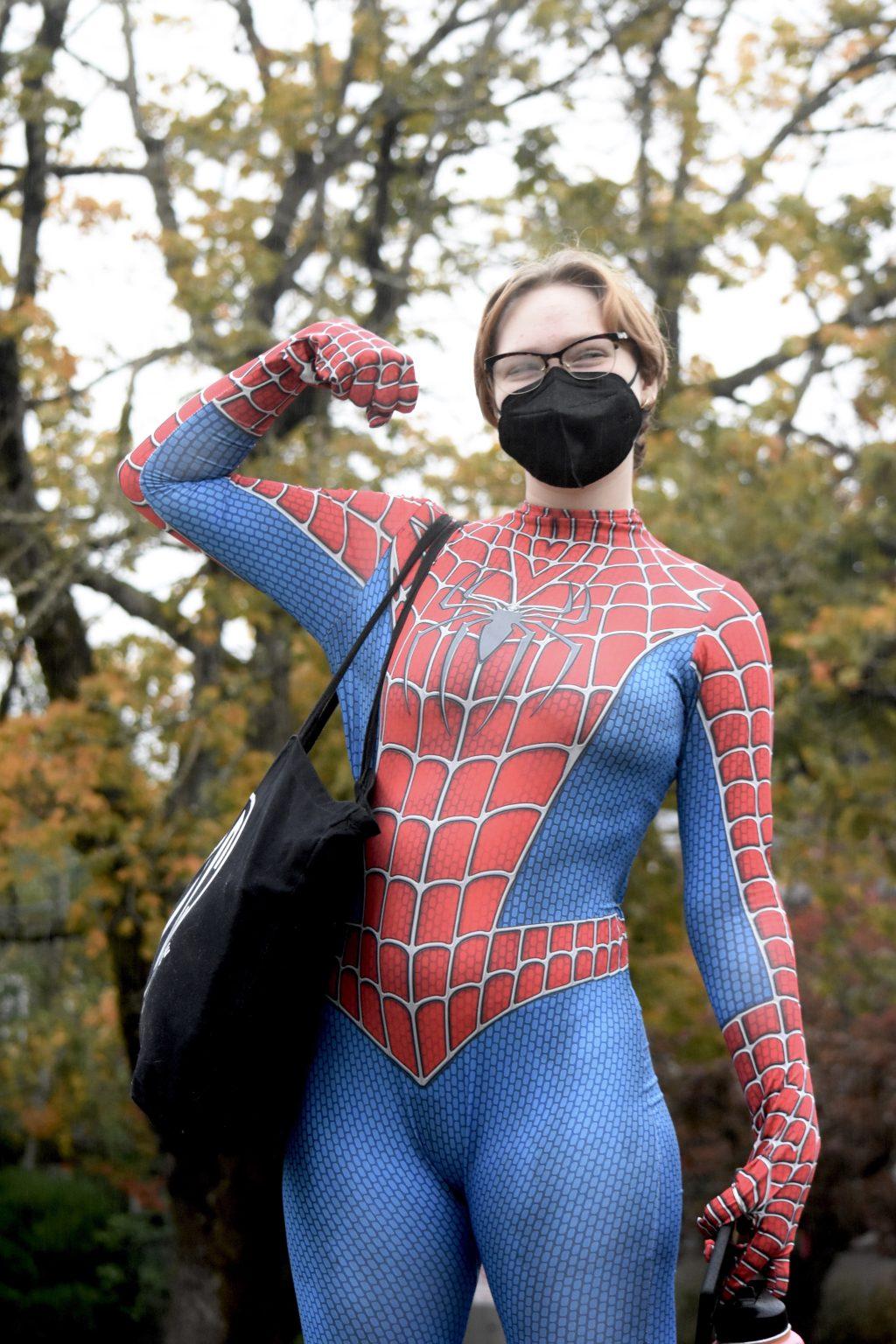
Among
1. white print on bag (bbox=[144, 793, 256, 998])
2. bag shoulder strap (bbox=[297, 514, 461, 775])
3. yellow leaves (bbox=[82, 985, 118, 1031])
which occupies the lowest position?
yellow leaves (bbox=[82, 985, 118, 1031])

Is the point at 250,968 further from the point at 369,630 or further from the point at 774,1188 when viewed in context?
the point at 774,1188

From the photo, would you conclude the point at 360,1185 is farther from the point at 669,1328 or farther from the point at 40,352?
the point at 40,352

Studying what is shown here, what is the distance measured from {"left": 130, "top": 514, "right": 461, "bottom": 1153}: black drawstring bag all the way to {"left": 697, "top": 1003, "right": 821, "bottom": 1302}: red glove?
1.83ft

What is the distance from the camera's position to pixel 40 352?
7.69 meters

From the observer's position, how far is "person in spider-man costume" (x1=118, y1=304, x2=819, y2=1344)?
1938mm

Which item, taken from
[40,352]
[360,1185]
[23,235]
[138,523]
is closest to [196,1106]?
[360,1185]

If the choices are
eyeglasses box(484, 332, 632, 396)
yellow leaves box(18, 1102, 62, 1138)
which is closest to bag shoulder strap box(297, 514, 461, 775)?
eyeglasses box(484, 332, 632, 396)

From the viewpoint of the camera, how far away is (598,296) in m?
2.27

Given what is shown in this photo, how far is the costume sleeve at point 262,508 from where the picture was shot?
230 cm

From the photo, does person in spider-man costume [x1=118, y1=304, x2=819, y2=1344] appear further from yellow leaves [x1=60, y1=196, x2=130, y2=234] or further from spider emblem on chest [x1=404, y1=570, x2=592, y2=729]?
yellow leaves [x1=60, y1=196, x2=130, y2=234]

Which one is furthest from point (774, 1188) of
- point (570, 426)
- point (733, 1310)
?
point (570, 426)

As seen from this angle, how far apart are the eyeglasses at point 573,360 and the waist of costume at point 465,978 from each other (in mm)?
765

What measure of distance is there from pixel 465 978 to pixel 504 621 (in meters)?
0.47

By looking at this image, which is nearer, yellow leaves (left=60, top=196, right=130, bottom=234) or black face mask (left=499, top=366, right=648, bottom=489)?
black face mask (left=499, top=366, right=648, bottom=489)
